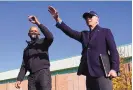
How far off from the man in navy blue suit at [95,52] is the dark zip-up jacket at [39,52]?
1715 mm

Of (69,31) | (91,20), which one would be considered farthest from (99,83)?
(69,31)

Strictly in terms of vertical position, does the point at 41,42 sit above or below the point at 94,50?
above

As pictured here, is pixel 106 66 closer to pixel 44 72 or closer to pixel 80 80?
pixel 44 72

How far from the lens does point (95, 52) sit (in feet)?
18.4

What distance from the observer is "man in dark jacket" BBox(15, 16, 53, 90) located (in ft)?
24.4

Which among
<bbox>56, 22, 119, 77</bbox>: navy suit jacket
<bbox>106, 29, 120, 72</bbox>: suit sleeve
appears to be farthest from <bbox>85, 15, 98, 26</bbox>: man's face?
<bbox>106, 29, 120, 72</bbox>: suit sleeve

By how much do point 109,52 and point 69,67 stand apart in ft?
147

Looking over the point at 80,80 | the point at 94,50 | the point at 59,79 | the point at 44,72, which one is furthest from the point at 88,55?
the point at 59,79

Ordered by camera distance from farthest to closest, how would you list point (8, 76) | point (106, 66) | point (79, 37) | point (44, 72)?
1. point (8, 76)
2. point (44, 72)
3. point (79, 37)
4. point (106, 66)

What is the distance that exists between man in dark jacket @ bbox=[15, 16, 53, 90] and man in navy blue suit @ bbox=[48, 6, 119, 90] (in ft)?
5.71

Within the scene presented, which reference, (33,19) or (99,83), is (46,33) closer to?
(33,19)

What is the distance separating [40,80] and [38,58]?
47 centimetres

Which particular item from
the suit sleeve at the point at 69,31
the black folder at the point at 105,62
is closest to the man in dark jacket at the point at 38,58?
the suit sleeve at the point at 69,31

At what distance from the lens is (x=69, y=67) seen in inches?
1981
